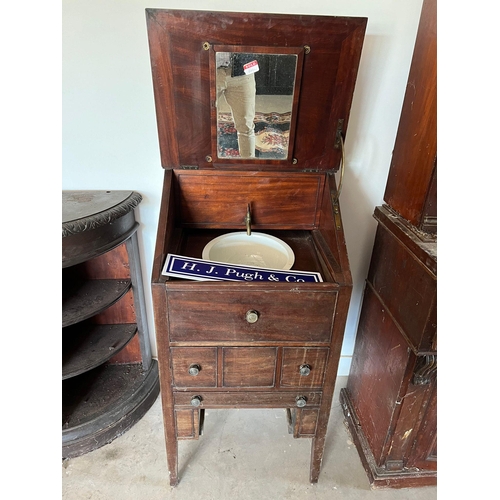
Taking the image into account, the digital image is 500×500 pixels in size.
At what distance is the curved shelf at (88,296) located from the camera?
1.15 meters

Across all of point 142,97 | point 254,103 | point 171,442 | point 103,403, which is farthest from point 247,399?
point 142,97

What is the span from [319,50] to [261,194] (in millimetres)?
420

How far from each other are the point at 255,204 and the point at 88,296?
2.17 ft

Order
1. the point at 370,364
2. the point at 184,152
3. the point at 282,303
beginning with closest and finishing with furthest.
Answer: the point at 282,303 < the point at 184,152 < the point at 370,364

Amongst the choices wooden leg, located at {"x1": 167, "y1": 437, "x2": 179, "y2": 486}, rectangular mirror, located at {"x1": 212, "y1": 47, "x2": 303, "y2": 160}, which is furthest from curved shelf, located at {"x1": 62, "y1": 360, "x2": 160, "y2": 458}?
rectangular mirror, located at {"x1": 212, "y1": 47, "x2": 303, "y2": 160}

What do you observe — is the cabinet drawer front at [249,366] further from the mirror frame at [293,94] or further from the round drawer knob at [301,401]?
the mirror frame at [293,94]

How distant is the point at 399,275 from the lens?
1.08 metres

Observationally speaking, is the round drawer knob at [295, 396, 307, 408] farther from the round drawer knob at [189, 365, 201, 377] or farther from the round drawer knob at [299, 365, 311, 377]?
the round drawer knob at [189, 365, 201, 377]

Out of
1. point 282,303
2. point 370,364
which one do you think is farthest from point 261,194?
point 370,364

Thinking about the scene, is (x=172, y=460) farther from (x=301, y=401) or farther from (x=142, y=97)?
(x=142, y=97)

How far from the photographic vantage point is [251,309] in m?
0.90
